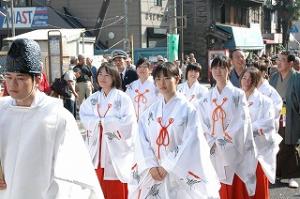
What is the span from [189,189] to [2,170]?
1.87 m

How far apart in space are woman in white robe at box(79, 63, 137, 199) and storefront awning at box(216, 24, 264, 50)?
25373 mm

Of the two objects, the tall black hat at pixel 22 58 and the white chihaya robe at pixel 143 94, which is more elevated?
the tall black hat at pixel 22 58

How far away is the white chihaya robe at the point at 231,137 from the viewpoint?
520 cm

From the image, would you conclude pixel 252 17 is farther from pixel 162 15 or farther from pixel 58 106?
pixel 58 106

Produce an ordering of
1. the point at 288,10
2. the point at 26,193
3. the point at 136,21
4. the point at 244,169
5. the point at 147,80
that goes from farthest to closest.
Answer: the point at 288,10 < the point at 136,21 < the point at 147,80 < the point at 244,169 < the point at 26,193

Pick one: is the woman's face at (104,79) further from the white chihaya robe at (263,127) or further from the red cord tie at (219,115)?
the white chihaya robe at (263,127)

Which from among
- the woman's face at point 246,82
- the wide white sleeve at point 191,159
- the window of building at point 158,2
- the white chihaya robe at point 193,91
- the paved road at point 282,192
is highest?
the window of building at point 158,2

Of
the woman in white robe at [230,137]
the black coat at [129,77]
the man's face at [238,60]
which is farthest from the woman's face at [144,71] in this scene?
the woman in white robe at [230,137]

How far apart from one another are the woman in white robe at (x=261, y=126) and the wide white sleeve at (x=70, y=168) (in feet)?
10.6

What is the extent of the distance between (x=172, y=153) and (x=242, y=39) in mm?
29576

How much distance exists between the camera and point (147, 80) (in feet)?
25.6

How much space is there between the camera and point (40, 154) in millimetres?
2613

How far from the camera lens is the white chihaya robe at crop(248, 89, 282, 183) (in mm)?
5676

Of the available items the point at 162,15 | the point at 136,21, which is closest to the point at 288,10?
the point at 162,15
